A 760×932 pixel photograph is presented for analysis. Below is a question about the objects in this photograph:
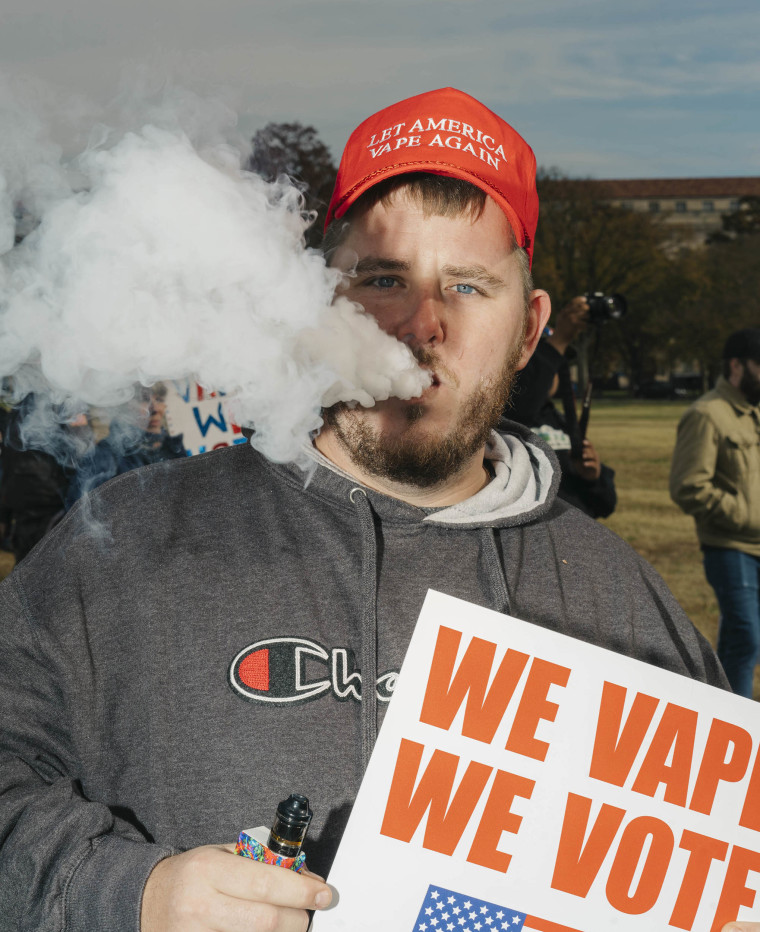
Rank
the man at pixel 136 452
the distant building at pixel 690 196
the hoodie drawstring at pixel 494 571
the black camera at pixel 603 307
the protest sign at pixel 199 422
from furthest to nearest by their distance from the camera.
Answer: the distant building at pixel 690 196
the black camera at pixel 603 307
the protest sign at pixel 199 422
the man at pixel 136 452
the hoodie drawstring at pixel 494 571

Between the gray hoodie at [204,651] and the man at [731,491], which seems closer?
the gray hoodie at [204,651]

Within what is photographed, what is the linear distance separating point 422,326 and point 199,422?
3.41 metres

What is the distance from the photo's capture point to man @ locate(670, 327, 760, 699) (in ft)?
16.6

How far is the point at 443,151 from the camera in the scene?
6.20 feet

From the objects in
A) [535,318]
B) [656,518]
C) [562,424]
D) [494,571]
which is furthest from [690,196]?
[494,571]

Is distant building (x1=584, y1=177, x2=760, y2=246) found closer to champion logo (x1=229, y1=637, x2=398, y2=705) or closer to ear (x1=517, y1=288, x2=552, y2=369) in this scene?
ear (x1=517, y1=288, x2=552, y2=369)

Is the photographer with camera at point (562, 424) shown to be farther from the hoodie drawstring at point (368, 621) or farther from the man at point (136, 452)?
the hoodie drawstring at point (368, 621)

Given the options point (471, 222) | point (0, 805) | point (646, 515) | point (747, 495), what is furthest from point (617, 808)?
point (646, 515)

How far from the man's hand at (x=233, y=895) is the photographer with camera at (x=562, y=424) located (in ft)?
11.1

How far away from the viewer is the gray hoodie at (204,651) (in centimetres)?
144

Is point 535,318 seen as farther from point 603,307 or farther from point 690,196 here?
point 690,196

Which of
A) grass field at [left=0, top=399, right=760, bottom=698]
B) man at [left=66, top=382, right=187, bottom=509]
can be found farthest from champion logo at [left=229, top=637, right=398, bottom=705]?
grass field at [left=0, top=399, right=760, bottom=698]

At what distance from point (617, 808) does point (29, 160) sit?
4.63ft

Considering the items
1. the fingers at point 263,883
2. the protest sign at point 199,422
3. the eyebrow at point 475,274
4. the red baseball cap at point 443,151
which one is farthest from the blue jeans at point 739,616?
the fingers at point 263,883
